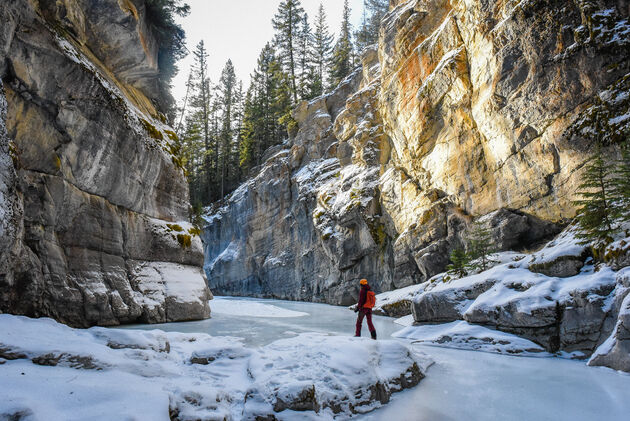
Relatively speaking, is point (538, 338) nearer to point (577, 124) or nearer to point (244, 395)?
point (244, 395)

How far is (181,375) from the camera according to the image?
5711 millimetres

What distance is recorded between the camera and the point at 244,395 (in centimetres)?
507

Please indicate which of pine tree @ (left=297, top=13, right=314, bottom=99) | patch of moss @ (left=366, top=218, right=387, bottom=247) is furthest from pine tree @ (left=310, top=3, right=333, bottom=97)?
patch of moss @ (left=366, top=218, right=387, bottom=247)

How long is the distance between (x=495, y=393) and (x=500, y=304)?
4.57 metres

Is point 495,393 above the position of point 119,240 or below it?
below

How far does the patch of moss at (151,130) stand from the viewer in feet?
53.9

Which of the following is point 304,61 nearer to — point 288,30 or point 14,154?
point 288,30

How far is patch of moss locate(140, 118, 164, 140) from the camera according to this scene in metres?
16.4

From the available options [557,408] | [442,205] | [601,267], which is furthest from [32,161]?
[442,205]

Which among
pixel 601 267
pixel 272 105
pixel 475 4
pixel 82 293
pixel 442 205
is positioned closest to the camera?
pixel 601 267

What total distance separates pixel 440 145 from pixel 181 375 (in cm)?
1956

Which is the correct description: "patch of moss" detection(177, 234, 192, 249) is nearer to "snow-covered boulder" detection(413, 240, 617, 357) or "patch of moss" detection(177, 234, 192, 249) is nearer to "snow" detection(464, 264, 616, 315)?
"snow-covered boulder" detection(413, 240, 617, 357)

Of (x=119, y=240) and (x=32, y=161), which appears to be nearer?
(x=32, y=161)

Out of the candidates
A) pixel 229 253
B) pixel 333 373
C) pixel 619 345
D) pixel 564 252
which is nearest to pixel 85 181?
pixel 333 373
